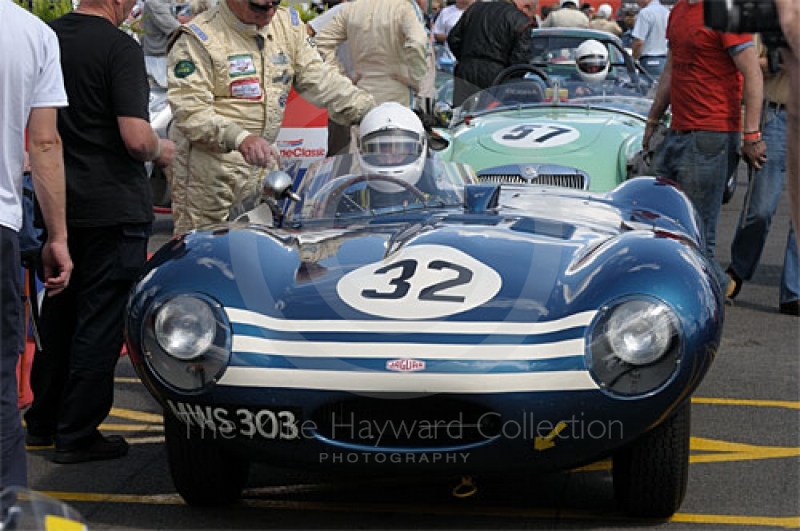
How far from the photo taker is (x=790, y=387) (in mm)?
6684

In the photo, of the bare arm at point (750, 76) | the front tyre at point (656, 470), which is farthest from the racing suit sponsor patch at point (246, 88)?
the front tyre at point (656, 470)

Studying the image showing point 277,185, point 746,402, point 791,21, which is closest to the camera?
point 791,21

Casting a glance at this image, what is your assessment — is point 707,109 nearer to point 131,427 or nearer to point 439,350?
point 131,427

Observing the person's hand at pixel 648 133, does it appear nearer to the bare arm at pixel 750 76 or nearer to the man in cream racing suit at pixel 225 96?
the bare arm at pixel 750 76

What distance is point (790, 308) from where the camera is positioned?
8.53 m

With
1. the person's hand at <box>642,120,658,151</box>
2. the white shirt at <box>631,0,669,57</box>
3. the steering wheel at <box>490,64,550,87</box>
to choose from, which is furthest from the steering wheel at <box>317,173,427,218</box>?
the white shirt at <box>631,0,669,57</box>

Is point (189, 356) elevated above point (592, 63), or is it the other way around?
point (189, 356)

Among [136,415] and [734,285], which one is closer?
[136,415]

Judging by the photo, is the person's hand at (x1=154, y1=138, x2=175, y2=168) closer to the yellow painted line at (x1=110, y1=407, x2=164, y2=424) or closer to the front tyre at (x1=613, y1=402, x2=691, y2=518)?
the yellow painted line at (x1=110, y1=407, x2=164, y2=424)

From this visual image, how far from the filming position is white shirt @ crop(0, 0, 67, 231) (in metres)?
4.12

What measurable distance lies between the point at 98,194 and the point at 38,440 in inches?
41.0

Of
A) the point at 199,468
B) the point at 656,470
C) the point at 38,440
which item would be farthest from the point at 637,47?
the point at 199,468

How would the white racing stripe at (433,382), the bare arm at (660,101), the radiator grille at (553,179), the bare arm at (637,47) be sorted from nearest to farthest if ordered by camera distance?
the white racing stripe at (433,382) < the bare arm at (660,101) < the radiator grille at (553,179) < the bare arm at (637,47)

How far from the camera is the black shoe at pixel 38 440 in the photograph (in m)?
5.82
